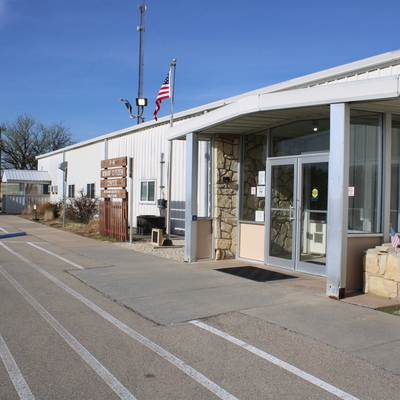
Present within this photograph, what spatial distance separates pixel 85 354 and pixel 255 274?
5.19 m

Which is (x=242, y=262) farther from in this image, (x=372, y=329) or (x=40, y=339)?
(x=40, y=339)

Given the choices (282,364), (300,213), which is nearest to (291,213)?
(300,213)

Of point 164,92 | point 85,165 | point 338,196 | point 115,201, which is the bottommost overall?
point 115,201

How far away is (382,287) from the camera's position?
24.3 ft

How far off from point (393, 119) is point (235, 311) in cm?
466

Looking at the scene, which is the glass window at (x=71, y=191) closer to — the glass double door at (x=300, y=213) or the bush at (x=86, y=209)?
the bush at (x=86, y=209)

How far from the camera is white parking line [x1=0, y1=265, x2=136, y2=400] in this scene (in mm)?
4004

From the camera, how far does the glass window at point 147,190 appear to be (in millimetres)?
19953

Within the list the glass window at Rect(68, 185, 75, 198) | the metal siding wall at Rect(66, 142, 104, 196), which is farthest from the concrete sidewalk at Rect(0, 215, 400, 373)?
the glass window at Rect(68, 185, 75, 198)

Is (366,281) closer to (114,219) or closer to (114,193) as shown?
(114,193)

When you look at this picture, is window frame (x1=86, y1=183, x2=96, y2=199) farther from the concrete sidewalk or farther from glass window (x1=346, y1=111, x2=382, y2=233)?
glass window (x1=346, y1=111, x2=382, y2=233)

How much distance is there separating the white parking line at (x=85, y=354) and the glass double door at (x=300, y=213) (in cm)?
522

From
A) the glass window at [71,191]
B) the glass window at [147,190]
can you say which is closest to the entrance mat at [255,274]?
the glass window at [147,190]

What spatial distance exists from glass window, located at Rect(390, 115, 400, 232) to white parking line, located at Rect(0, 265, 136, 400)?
6.09 meters
